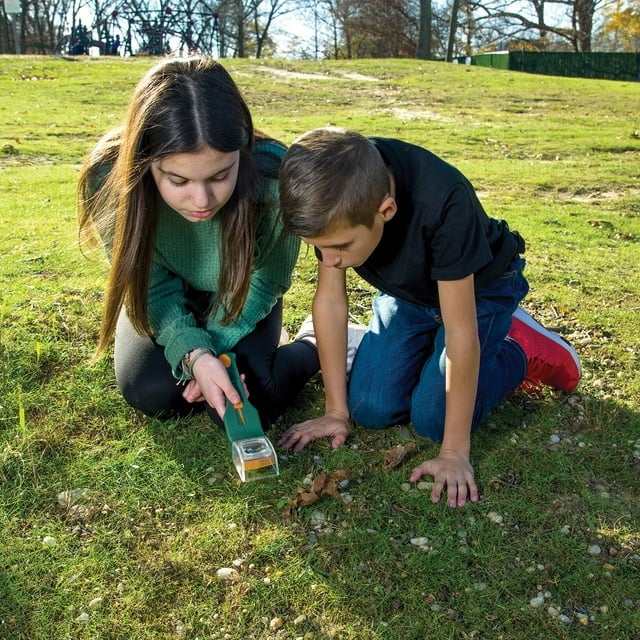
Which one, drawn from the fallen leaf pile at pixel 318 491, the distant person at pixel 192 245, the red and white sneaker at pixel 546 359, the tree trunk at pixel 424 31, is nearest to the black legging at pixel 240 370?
the distant person at pixel 192 245

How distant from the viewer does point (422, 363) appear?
9.17 feet

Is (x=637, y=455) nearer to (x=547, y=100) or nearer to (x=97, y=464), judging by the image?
(x=97, y=464)

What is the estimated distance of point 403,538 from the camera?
212cm

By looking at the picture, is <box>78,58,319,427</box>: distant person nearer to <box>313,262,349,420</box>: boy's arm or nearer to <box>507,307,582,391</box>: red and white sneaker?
<box>313,262,349,420</box>: boy's arm

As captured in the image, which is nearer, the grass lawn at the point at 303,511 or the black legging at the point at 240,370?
the grass lawn at the point at 303,511

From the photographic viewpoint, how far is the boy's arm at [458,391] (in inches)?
87.0

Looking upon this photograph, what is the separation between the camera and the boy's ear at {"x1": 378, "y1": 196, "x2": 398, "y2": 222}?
2.01 metres

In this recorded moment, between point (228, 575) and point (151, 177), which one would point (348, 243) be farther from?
point (228, 575)

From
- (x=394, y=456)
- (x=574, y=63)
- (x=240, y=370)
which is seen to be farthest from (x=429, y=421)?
(x=574, y=63)

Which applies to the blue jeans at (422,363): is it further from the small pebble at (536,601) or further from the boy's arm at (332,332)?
the small pebble at (536,601)

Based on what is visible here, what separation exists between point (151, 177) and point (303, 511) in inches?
43.8

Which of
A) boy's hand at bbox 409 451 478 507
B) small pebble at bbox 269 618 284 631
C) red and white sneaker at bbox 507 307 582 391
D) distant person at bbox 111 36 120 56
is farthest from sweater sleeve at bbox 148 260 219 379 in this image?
distant person at bbox 111 36 120 56

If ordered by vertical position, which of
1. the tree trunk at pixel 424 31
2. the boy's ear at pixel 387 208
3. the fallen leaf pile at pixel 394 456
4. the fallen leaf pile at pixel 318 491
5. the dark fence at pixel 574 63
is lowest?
the fallen leaf pile at pixel 318 491

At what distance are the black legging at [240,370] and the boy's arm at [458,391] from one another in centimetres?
61
